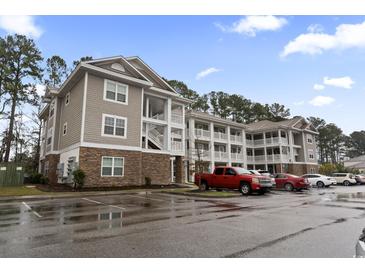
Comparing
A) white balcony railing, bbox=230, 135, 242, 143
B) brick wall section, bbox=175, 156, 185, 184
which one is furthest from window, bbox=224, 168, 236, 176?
white balcony railing, bbox=230, 135, 242, 143

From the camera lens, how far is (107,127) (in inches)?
798

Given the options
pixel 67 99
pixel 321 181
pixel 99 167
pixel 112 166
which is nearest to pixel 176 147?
pixel 112 166

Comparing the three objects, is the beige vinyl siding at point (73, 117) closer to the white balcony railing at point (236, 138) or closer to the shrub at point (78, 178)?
the shrub at point (78, 178)

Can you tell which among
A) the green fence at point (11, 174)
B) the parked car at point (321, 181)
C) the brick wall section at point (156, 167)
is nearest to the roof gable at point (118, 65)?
the brick wall section at point (156, 167)

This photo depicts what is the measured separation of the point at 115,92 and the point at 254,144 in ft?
98.5

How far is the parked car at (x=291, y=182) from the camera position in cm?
2139

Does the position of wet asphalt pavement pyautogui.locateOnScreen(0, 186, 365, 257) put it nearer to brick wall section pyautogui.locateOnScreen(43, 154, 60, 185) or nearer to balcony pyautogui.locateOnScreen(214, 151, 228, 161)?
brick wall section pyautogui.locateOnScreen(43, 154, 60, 185)

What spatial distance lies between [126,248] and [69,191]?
45.6 ft

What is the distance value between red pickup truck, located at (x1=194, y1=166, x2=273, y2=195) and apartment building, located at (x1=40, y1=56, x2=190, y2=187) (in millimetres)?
5822

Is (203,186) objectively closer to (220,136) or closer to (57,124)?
(57,124)

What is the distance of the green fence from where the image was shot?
2112 cm

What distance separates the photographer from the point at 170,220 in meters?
7.73
